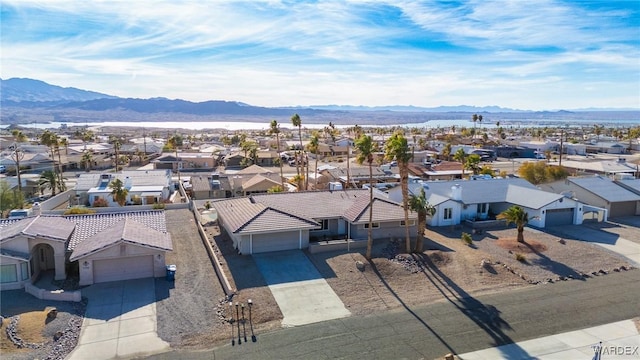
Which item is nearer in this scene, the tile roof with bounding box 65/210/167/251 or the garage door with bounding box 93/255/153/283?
the garage door with bounding box 93/255/153/283

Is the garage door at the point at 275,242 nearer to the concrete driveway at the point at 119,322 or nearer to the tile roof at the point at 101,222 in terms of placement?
the tile roof at the point at 101,222

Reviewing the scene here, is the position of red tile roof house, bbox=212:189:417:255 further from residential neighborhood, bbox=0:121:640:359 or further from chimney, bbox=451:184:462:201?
chimney, bbox=451:184:462:201

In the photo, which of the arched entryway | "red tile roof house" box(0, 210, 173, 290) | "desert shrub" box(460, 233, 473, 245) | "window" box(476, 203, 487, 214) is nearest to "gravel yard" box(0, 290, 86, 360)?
"red tile roof house" box(0, 210, 173, 290)

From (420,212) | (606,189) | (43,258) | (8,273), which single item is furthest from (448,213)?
(8,273)

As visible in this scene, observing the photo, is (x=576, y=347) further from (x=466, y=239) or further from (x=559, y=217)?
(x=559, y=217)

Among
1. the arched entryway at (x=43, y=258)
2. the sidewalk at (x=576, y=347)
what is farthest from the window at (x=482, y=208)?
the arched entryway at (x=43, y=258)

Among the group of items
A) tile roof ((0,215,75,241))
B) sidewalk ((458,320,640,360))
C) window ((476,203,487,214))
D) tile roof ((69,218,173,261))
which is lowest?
Answer: sidewalk ((458,320,640,360))

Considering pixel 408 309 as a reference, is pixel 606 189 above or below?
above
